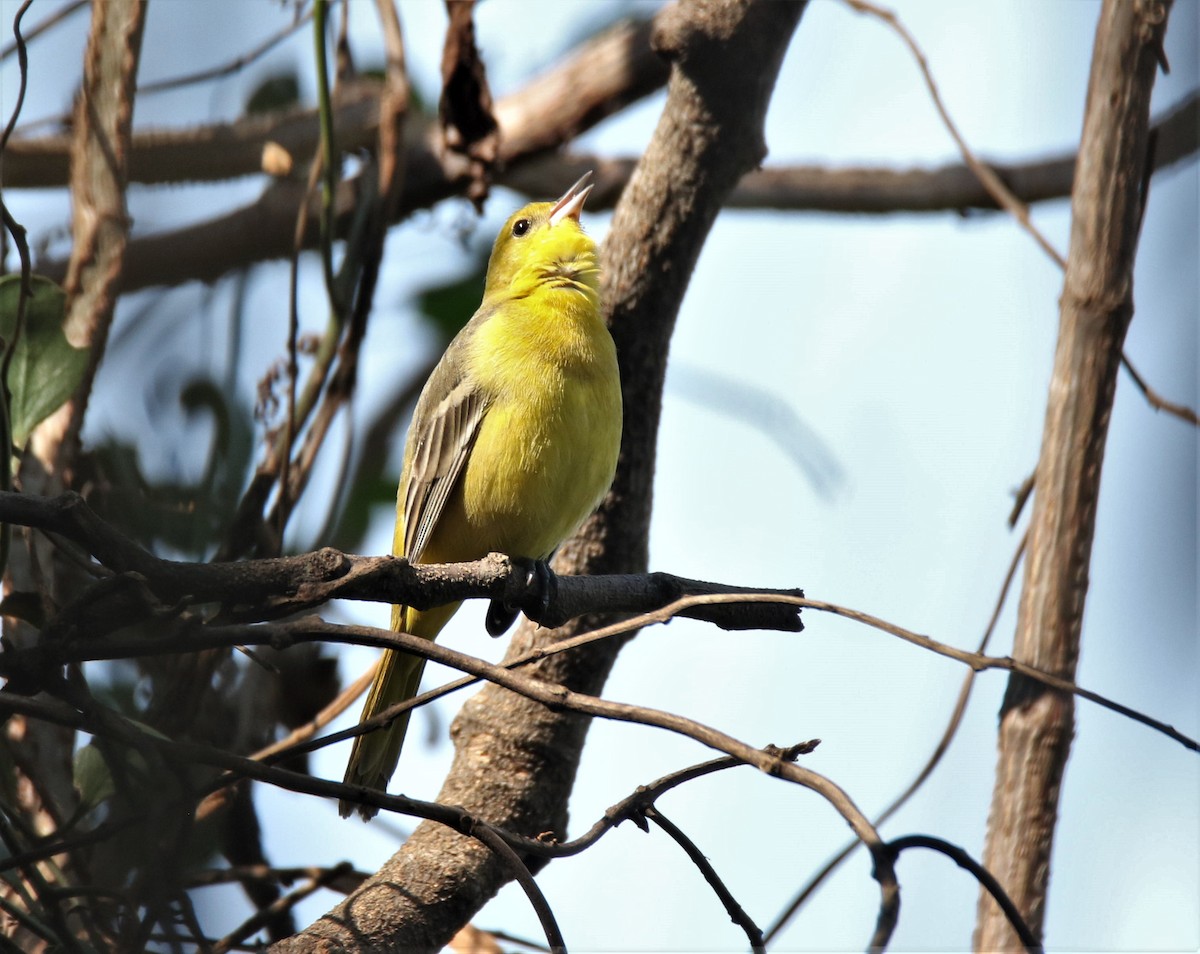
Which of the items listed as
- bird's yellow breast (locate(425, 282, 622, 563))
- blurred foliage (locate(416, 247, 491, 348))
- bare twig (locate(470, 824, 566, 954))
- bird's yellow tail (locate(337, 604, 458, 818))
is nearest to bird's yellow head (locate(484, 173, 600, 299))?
bird's yellow breast (locate(425, 282, 622, 563))

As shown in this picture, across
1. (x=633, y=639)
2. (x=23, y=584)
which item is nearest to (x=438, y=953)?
(x=633, y=639)

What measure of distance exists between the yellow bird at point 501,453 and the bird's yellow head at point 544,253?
271 mm

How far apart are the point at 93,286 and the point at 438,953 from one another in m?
2.05

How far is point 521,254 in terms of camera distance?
451 centimetres

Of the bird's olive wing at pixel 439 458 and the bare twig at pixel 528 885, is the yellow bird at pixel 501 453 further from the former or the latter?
the bare twig at pixel 528 885

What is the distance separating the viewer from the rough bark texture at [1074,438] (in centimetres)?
261

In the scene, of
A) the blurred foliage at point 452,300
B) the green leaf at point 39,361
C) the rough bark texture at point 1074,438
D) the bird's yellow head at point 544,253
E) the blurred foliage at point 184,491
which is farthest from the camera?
the blurred foliage at point 452,300

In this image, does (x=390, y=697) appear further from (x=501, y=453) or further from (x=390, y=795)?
(x=390, y=795)

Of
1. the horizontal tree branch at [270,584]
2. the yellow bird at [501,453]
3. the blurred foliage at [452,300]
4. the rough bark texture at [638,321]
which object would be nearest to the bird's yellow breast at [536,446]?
the yellow bird at [501,453]

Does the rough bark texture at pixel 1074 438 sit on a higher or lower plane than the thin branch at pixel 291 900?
higher

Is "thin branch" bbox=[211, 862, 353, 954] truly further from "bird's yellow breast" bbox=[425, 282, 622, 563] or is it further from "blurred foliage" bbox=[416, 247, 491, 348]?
"blurred foliage" bbox=[416, 247, 491, 348]

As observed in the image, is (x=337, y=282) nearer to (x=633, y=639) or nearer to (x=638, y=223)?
(x=638, y=223)

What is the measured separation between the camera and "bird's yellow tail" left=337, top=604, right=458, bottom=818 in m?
3.49

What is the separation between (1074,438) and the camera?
9.08 ft
